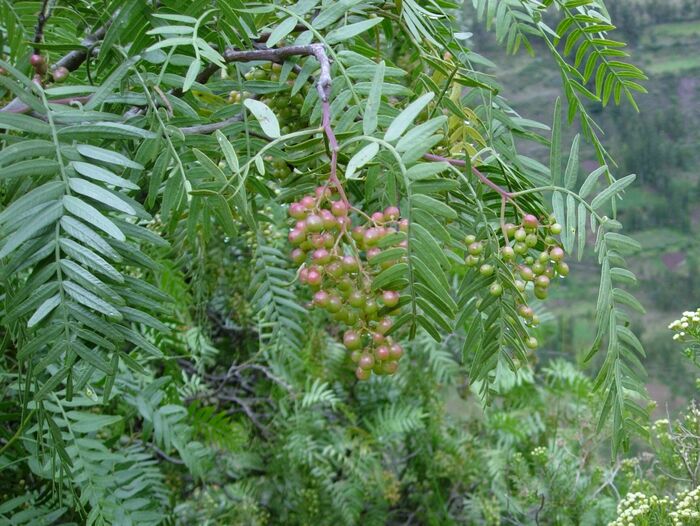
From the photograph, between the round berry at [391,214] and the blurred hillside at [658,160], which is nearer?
the round berry at [391,214]

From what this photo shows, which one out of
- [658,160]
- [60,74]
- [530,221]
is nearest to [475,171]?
[530,221]

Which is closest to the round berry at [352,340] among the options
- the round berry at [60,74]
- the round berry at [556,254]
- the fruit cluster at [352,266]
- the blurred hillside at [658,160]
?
the fruit cluster at [352,266]

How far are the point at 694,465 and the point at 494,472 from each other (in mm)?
651

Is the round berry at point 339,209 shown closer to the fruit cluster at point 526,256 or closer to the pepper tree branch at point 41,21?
the fruit cluster at point 526,256

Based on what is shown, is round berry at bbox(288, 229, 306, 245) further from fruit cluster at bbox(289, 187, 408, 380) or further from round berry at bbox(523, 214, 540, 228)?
round berry at bbox(523, 214, 540, 228)

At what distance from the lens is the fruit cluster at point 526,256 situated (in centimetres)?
36

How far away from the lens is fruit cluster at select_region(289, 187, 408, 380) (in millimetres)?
320

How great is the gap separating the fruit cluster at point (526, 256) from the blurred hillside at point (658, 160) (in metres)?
0.95

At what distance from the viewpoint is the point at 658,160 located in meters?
1.37

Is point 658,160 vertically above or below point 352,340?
below

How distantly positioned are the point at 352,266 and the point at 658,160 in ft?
3.89

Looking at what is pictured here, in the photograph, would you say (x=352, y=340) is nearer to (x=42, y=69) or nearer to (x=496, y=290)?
(x=496, y=290)

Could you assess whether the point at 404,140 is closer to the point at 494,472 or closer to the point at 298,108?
the point at 298,108

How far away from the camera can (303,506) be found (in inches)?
48.5
